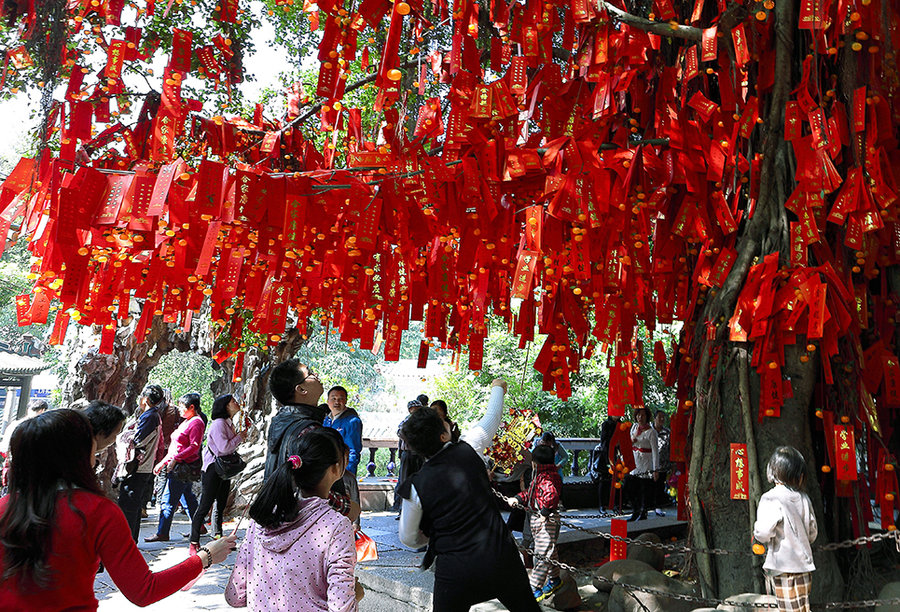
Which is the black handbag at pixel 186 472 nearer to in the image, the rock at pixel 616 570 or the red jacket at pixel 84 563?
the rock at pixel 616 570

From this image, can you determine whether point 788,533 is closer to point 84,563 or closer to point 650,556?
point 650,556

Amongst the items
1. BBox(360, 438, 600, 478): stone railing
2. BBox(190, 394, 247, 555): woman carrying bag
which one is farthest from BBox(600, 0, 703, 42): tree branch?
BBox(360, 438, 600, 478): stone railing

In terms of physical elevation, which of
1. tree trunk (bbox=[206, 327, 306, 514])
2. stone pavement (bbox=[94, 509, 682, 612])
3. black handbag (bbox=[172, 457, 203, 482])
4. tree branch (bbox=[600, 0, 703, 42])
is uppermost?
tree branch (bbox=[600, 0, 703, 42])

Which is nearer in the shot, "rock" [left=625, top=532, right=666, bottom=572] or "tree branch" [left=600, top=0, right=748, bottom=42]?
"tree branch" [left=600, top=0, right=748, bottom=42]

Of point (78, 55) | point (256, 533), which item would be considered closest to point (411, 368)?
point (78, 55)

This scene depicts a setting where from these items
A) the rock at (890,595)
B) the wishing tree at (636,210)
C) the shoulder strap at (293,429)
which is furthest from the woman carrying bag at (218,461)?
the rock at (890,595)

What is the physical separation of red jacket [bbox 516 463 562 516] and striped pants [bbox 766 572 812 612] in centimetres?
131

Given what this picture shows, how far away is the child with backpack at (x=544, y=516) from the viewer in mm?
3789

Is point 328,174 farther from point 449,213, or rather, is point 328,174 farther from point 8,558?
point 8,558

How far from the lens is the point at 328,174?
360cm

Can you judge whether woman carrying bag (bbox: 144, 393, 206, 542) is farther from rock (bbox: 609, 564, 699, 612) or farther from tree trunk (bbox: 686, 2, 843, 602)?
tree trunk (bbox: 686, 2, 843, 602)

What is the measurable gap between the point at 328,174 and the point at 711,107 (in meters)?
2.14

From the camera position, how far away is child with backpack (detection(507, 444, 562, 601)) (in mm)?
3789

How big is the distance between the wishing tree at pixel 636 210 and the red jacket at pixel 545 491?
55 centimetres
